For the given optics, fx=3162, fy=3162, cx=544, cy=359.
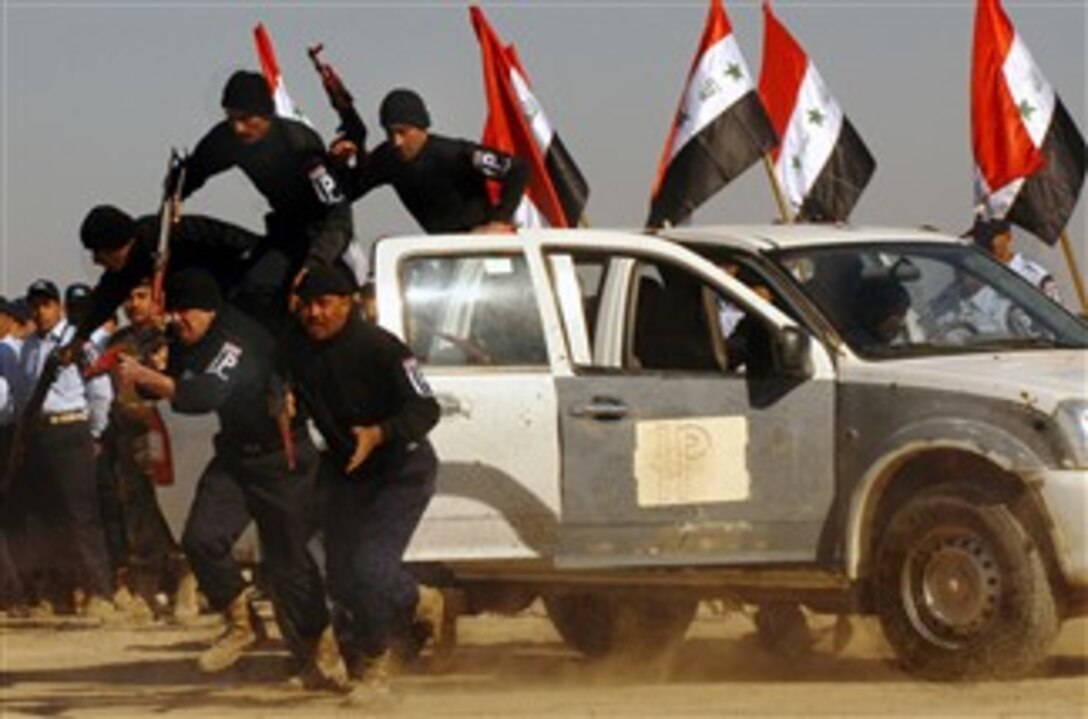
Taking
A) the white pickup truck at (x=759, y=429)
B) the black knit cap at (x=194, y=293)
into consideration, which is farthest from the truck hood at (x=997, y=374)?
the black knit cap at (x=194, y=293)

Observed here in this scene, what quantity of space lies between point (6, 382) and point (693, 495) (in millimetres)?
7420

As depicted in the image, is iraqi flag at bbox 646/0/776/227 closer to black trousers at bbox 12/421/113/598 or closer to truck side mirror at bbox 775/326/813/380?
black trousers at bbox 12/421/113/598

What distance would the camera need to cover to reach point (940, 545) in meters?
12.1

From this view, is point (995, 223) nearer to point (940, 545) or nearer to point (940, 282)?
point (940, 282)

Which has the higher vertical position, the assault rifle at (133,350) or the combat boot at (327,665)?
the assault rifle at (133,350)

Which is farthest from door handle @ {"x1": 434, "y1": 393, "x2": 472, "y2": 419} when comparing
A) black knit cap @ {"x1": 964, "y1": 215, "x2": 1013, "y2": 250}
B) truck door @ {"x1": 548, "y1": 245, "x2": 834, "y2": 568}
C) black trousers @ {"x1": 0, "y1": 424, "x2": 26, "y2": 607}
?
black trousers @ {"x1": 0, "y1": 424, "x2": 26, "y2": 607}

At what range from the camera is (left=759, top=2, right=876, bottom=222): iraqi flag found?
1978 centimetres

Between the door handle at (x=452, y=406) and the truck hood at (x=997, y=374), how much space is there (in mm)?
1488

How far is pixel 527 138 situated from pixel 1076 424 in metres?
7.00

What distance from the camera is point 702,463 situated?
12.5 meters

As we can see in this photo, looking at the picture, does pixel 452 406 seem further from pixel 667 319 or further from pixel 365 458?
pixel 667 319

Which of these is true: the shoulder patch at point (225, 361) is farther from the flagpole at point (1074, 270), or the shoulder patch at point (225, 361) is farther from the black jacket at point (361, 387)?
the flagpole at point (1074, 270)

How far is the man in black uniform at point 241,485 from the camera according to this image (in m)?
12.4

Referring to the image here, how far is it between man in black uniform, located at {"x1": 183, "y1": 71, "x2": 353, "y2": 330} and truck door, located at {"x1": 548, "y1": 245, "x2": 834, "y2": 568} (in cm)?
128
